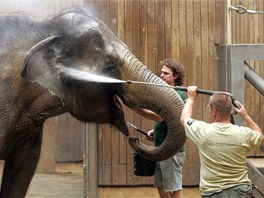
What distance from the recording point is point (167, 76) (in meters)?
8.91

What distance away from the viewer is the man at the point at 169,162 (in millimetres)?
8758

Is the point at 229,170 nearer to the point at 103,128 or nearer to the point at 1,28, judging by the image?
the point at 1,28

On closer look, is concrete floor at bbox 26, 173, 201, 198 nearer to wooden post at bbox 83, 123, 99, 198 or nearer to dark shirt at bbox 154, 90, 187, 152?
wooden post at bbox 83, 123, 99, 198

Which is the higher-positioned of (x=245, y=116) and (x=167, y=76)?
(x=167, y=76)

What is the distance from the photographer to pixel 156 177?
9258mm

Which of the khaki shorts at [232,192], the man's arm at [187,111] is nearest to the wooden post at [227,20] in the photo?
the man's arm at [187,111]

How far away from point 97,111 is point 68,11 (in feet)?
2.71

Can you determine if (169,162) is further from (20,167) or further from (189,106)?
(189,106)

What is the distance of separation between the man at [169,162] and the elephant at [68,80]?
54.7 inches

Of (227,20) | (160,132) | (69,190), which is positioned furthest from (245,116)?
(69,190)

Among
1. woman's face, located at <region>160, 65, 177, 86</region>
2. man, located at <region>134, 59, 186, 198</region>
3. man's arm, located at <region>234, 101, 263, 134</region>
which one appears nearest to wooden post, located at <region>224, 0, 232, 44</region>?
man, located at <region>134, 59, 186, 198</region>

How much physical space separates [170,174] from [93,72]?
7.43ft

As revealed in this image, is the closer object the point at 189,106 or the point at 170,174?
the point at 189,106

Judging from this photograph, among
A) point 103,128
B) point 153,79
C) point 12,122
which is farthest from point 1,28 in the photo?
point 103,128
